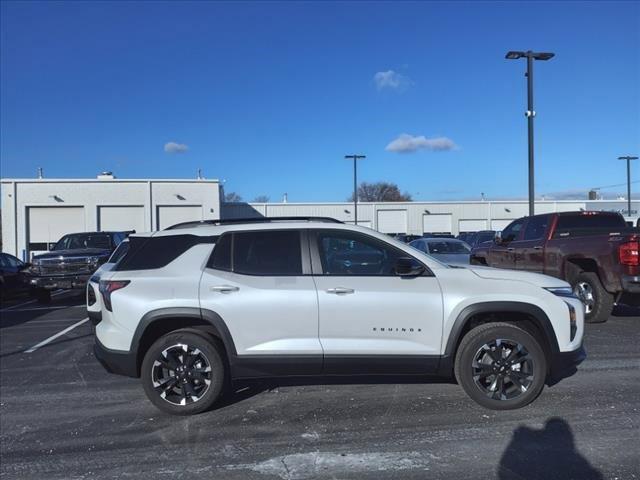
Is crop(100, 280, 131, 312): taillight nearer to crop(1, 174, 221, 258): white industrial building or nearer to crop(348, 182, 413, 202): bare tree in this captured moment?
crop(1, 174, 221, 258): white industrial building

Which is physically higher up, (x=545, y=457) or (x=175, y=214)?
(x=175, y=214)

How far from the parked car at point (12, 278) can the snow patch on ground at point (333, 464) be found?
43.4ft

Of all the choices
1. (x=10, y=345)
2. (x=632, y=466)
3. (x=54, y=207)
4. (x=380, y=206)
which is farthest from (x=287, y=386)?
(x=380, y=206)

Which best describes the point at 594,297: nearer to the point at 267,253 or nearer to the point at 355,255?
the point at 355,255

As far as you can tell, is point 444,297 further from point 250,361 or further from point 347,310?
point 250,361

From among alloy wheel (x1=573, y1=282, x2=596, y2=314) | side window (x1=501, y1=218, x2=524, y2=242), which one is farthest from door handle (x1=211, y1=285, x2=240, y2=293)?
side window (x1=501, y1=218, x2=524, y2=242)

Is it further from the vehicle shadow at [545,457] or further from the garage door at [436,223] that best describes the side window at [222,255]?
the garage door at [436,223]

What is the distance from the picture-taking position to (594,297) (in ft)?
29.4

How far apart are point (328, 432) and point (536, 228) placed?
7.72 metres

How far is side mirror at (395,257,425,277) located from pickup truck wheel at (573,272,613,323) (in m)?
5.40

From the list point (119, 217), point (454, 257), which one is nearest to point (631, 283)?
point (454, 257)

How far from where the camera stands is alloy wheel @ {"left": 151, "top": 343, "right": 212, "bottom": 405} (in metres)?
4.88

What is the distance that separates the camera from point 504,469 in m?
3.81

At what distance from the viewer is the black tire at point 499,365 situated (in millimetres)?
4801
